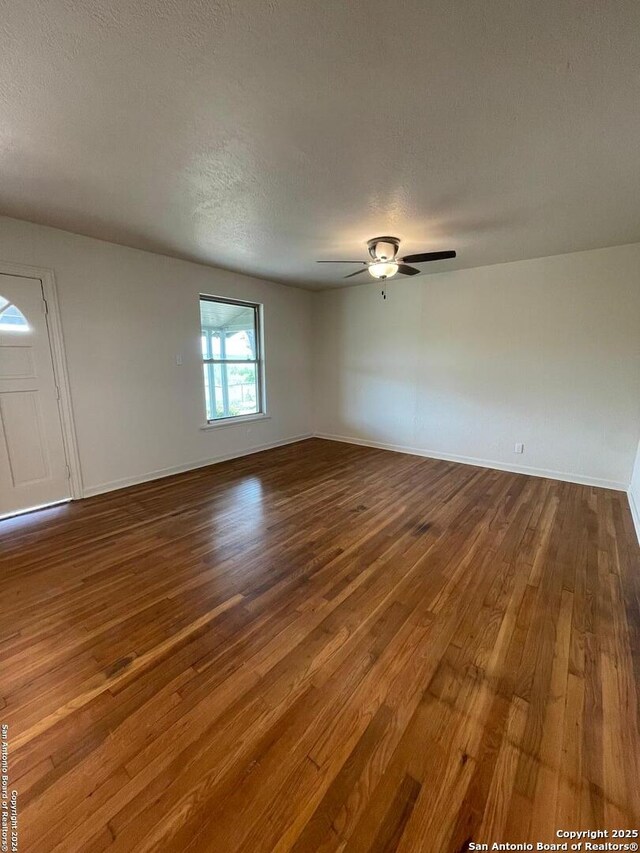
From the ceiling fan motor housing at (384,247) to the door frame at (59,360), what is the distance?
9.73ft

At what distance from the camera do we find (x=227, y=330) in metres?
4.87

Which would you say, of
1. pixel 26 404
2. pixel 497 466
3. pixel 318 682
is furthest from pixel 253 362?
pixel 318 682

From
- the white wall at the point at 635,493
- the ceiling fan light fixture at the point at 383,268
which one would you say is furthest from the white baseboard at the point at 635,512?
the ceiling fan light fixture at the point at 383,268

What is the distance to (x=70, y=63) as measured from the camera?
136 cm

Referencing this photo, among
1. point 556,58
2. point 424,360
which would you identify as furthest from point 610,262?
point 556,58

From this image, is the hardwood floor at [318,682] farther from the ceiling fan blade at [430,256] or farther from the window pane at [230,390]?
the ceiling fan blade at [430,256]

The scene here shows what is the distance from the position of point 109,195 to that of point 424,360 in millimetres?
3963

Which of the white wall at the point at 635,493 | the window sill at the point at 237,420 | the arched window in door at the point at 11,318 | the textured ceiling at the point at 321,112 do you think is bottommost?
the white wall at the point at 635,493

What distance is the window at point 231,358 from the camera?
4.62m

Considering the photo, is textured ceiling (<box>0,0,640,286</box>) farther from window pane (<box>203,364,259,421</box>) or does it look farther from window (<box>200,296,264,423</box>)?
window pane (<box>203,364,259,421</box>)

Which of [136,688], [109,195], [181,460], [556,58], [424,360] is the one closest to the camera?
[556,58]

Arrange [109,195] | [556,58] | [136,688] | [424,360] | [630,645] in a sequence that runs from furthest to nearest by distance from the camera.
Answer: [424,360] → [109,195] → [630,645] → [136,688] → [556,58]

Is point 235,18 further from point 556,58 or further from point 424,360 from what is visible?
point 424,360

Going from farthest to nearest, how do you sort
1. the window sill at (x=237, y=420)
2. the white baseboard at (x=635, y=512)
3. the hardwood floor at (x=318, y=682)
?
the window sill at (x=237, y=420) < the white baseboard at (x=635, y=512) < the hardwood floor at (x=318, y=682)
